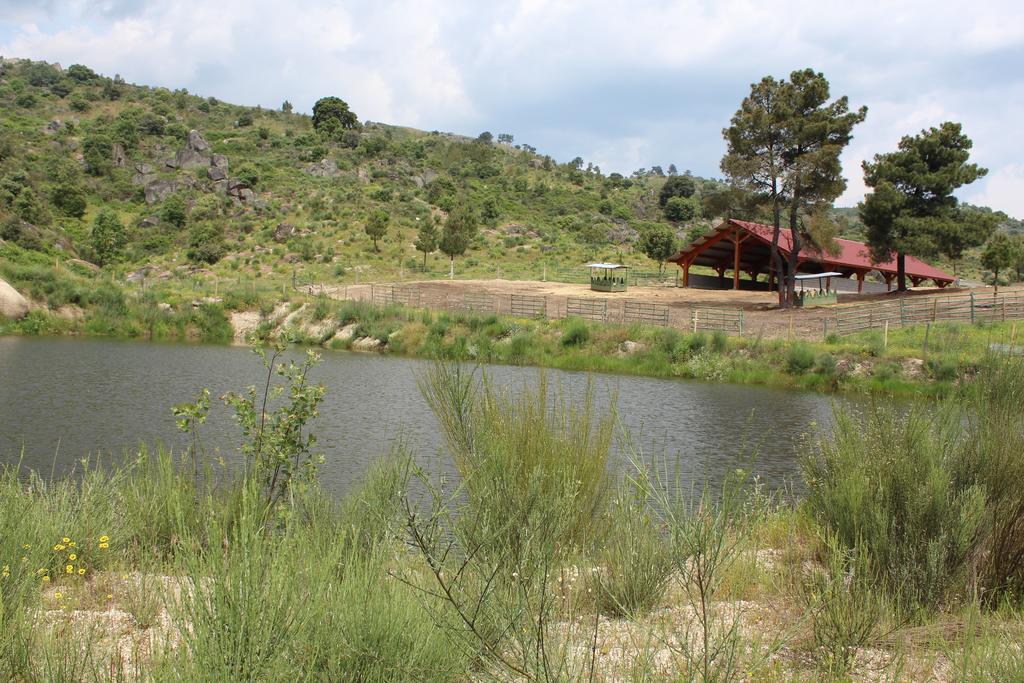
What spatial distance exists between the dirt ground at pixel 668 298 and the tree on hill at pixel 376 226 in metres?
12.3

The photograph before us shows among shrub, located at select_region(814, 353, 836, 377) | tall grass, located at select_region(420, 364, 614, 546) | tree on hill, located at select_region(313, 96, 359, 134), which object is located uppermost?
tree on hill, located at select_region(313, 96, 359, 134)

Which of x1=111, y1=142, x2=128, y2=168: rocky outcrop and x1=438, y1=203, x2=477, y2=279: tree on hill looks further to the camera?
x1=111, y1=142, x2=128, y2=168: rocky outcrop

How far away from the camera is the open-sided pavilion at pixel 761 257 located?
Answer: 143ft

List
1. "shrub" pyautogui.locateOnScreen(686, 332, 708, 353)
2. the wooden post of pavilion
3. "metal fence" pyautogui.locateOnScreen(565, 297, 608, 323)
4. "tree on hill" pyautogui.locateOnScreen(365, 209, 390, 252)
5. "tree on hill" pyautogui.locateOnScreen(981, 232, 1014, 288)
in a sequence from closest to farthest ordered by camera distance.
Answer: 1. "shrub" pyautogui.locateOnScreen(686, 332, 708, 353)
2. "metal fence" pyautogui.locateOnScreen(565, 297, 608, 323)
3. the wooden post of pavilion
4. "tree on hill" pyautogui.locateOnScreen(981, 232, 1014, 288)
5. "tree on hill" pyautogui.locateOnScreen(365, 209, 390, 252)

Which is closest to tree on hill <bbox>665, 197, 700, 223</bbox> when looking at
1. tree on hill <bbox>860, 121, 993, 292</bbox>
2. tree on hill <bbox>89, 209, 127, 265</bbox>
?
tree on hill <bbox>860, 121, 993, 292</bbox>

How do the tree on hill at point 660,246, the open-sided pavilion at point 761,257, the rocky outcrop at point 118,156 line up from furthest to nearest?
1. the rocky outcrop at point 118,156
2. the tree on hill at point 660,246
3. the open-sided pavilion at point 761,257

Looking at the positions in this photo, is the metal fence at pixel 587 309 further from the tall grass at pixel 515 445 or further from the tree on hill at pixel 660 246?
the tall grass at pixel 515 445

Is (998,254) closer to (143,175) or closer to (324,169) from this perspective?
(324,169)

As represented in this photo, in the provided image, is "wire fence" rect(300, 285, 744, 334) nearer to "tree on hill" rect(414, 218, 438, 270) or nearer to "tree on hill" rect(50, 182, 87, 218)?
"tree on hill" rect(414, 218, 438, 270)

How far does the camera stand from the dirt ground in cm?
3288

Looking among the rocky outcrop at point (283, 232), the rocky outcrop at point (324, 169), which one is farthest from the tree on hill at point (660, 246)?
the rocky outcrop at point (324, 169)

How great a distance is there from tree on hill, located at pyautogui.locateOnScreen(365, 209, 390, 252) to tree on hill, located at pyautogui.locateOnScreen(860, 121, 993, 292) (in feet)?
110

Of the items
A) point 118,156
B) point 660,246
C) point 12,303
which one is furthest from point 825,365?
point 118,156

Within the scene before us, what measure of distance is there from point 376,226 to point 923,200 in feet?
119
